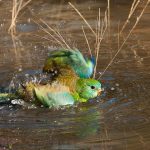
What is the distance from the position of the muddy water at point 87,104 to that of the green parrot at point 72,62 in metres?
0.29

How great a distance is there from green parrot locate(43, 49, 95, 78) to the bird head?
0.42 feet

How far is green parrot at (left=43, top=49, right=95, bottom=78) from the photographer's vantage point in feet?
16.6

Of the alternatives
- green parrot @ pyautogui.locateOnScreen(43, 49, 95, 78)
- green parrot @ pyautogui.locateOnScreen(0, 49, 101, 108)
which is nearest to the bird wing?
green parrot @ pyautogui.locateOnScreen(0, 49, 101, 108)

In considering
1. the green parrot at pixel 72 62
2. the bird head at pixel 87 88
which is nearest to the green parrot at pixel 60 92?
the bird head at pixel 87 88

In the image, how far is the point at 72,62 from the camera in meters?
5.05

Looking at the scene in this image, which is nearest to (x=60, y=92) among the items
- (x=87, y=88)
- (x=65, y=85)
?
(x=65, y=85)

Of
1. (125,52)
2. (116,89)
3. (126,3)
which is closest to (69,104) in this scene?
(116,89)

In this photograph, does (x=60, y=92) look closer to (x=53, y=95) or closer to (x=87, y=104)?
(x=53, y=95)

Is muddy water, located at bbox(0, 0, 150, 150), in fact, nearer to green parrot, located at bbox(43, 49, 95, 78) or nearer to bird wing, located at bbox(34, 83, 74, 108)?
bird wing, located at bbox(34, 83, 74, 108)

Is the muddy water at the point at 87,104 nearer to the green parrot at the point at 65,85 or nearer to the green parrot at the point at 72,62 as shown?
the green parrot at the point at 65,85

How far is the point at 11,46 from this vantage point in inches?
288

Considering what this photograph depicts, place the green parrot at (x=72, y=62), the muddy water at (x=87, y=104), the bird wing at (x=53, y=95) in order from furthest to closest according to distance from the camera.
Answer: the green parrot at (x=72, y=62)
the bird wing at (x=53, y=95)
the muddy water at (x=87, y=104)

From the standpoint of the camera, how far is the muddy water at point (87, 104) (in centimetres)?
438

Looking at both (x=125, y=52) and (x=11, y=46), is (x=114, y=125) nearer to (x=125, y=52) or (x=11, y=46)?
(x=125, y=52)
